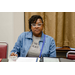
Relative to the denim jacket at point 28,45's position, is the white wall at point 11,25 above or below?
above

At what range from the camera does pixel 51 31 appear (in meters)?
1.98

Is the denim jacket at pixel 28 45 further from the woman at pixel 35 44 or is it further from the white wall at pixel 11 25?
the white wall at pixel 11 25

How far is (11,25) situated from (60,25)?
3.60 ft

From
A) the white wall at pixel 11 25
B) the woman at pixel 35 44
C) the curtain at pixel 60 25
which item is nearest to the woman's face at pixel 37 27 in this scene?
the woman at pixel 35 44

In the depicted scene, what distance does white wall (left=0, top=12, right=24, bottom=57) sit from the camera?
2078 millimetres

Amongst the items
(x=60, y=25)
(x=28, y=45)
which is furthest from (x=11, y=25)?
(x=60, y=25)

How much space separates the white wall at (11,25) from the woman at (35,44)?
2.45 ft

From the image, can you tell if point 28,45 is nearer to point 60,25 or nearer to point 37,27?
point 37,27

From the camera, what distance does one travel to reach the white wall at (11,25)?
208cm

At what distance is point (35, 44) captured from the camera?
4.47ft
